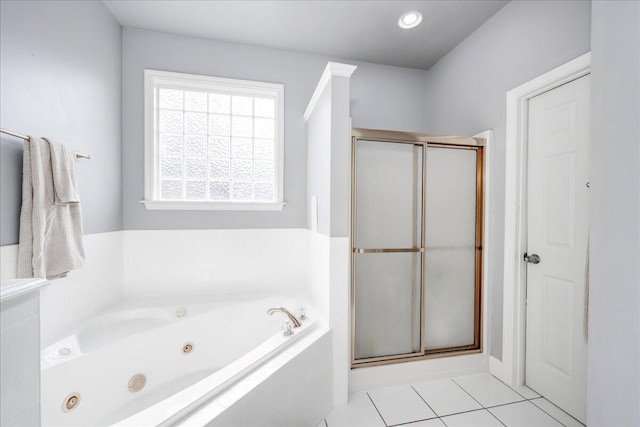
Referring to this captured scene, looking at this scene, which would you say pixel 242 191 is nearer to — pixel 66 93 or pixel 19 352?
pixel 66 93

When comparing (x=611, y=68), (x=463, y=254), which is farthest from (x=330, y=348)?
(x=611, y=68)

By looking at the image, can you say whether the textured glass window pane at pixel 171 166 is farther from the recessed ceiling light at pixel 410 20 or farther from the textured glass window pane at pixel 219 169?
the recessed ceiling light at pixel 410 20

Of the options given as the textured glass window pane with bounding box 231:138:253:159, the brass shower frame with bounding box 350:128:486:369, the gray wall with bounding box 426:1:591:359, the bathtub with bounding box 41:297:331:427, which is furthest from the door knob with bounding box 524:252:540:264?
the textured glass window pane with bounding box 231:138:253:159

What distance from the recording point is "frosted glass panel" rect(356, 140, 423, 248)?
1.90 meters

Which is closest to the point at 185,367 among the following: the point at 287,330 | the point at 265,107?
the point at 287,330

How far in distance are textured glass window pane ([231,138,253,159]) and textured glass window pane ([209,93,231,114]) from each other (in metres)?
0.26

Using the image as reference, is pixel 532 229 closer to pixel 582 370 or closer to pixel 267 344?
pixel 582 370

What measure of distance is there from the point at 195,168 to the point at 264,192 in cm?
61

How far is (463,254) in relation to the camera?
83.0 inches

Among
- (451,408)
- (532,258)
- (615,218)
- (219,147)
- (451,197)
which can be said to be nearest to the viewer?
(615,218)

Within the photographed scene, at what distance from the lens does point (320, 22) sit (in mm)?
2152

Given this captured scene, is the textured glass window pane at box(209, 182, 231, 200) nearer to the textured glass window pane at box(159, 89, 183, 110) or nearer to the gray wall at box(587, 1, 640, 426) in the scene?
the textured glass window pane at box(159, 89, 183, 110)

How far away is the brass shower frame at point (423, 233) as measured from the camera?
1865 mm

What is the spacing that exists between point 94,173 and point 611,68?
2658 mm
